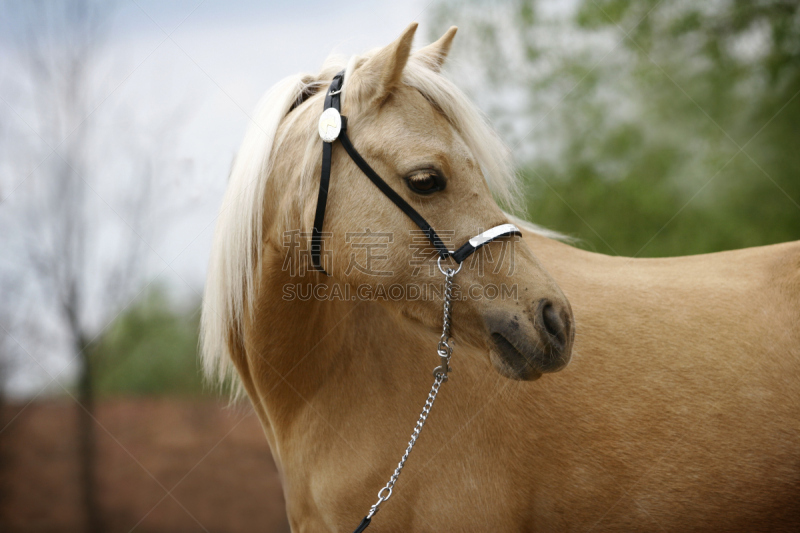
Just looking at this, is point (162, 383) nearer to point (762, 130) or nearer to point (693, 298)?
point (693, 298)

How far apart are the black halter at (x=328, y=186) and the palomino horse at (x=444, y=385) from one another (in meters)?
0.04

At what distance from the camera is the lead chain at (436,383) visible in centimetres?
186

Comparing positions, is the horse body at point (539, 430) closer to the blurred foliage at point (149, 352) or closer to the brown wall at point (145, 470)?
the brown wall at point (145, 470)

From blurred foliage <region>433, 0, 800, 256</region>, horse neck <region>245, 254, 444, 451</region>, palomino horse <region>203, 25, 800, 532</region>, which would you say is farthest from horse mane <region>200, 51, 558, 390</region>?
blurred foliage <region>433, 0, 800, 256</region>

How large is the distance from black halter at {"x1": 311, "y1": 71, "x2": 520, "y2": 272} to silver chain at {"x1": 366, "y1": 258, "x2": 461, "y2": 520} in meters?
0.09

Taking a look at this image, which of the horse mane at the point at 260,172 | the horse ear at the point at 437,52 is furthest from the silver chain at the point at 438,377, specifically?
the horse ear at the point at 437,52

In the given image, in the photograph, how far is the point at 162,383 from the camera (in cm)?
899

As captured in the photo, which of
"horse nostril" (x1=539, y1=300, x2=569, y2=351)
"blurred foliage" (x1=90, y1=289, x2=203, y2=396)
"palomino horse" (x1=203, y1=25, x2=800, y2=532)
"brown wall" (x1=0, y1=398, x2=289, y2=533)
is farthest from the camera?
"brown wall" (x1=0, y1=398, x2=289, y2=533)

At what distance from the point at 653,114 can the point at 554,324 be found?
6.83m

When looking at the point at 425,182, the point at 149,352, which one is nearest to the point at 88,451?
the point at 149,352

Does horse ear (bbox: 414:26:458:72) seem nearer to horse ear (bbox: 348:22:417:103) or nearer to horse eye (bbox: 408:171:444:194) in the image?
horse ear (bbox: 348:22:417:103)

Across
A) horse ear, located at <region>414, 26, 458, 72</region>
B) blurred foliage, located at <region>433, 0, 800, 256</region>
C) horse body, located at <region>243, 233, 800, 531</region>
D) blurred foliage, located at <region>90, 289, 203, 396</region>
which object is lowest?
blurred foliage, located at <region>90, 289, 203, 396</region>

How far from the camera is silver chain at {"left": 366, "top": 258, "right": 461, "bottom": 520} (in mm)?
1853

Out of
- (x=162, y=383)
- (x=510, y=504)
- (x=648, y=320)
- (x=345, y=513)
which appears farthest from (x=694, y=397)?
(x=162, y=383)
